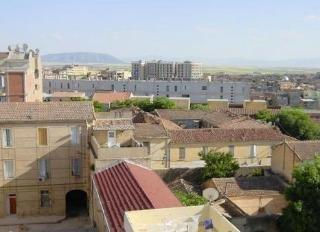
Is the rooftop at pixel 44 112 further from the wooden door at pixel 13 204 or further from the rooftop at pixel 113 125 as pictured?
the wooden door at pixel 13 204

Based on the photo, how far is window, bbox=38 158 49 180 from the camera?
32.3m

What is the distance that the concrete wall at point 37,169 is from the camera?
31719 mm

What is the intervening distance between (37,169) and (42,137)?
2237 millimetres

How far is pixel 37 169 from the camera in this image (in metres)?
32.2

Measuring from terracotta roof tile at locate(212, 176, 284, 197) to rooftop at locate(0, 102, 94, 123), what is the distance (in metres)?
10.1

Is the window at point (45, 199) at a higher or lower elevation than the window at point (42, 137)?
lower

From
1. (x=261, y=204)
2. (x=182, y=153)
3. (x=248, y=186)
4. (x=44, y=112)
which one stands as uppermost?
(x=44, y=112)

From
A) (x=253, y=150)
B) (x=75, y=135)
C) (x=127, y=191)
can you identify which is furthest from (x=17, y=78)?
(x=127, y=191)

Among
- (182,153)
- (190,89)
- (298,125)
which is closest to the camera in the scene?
(182,153)

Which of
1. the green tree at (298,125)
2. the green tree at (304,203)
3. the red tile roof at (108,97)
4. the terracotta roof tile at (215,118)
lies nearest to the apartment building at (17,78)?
the terracotta roof tile at (215,118)

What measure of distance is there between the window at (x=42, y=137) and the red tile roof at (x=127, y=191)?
6.02 metres

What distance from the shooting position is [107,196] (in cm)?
2214

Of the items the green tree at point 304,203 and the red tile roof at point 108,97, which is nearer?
the green tree at point 304,203

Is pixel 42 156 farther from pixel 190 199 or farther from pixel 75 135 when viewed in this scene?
pixel 190 199
